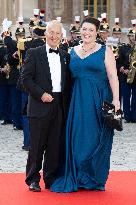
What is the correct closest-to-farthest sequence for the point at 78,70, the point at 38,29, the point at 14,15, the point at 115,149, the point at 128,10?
the point at 78,70
the point at 38,29
the point at 115,149
the point at 14,15
the point at 128,10

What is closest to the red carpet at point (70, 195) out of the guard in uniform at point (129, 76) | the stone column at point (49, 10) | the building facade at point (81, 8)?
the guard in uniform at point (129, 76)

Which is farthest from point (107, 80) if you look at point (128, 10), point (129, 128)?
point (128, 10)

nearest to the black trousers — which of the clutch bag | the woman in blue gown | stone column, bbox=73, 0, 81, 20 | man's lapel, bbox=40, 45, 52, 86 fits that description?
the woman in blue gown

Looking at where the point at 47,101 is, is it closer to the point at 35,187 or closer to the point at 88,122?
the point at 88,122

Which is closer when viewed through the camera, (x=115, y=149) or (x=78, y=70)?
(x=78, y=70)

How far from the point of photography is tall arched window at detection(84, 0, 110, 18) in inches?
1371

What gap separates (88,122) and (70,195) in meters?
0.77

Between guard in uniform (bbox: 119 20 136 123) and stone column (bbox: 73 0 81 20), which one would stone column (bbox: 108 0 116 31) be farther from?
guard in uniform (bbox: 119 20 136 123)

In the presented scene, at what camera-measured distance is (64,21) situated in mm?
35969

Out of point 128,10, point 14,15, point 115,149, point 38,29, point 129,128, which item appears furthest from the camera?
point 128,10

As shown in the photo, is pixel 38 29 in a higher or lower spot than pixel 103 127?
higher

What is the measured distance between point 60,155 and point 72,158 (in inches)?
7.7

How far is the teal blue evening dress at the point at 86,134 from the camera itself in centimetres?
812

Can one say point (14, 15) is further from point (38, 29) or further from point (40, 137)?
point (40, 137)
